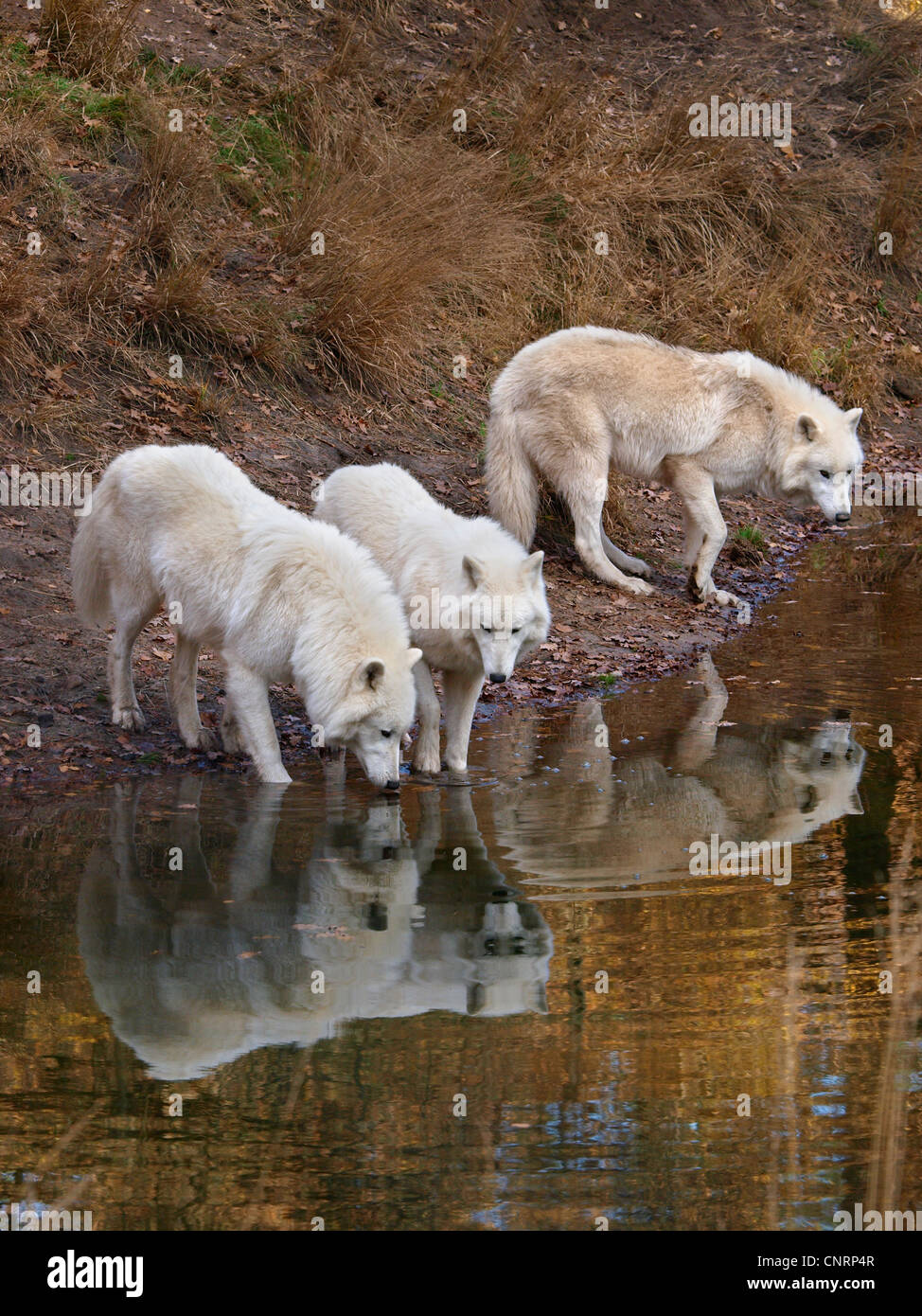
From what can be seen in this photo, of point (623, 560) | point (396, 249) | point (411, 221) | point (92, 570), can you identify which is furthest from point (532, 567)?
point (411, 221)

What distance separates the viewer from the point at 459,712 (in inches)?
291

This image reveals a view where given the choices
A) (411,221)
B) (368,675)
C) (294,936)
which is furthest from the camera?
(411,221)

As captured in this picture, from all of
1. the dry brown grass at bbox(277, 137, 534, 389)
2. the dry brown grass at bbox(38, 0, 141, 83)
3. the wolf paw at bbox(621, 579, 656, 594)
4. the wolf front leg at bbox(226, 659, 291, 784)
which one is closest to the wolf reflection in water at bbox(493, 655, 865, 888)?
the wolf front leg at bbox(226, 659, 291, 784)

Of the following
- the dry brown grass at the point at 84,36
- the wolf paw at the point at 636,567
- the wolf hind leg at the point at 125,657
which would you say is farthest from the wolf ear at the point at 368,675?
the dry brown grass at the point at 84,36

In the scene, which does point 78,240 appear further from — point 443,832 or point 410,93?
point 443,832

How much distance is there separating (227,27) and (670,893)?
13321 millimetres

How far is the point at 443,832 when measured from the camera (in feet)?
21.1

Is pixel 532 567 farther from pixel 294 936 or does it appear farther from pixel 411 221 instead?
pixel 411 221

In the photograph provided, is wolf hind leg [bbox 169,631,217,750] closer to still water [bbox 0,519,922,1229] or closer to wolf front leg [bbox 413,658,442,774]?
still water [bbox 0,519,922,1229]

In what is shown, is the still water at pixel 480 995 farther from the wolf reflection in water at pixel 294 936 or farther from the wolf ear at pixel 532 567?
the wolf ear at pixel 532 567

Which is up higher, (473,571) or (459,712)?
(473,571)

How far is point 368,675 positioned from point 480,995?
6.84ft

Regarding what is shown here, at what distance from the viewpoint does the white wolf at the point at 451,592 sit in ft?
Result: 22.5
